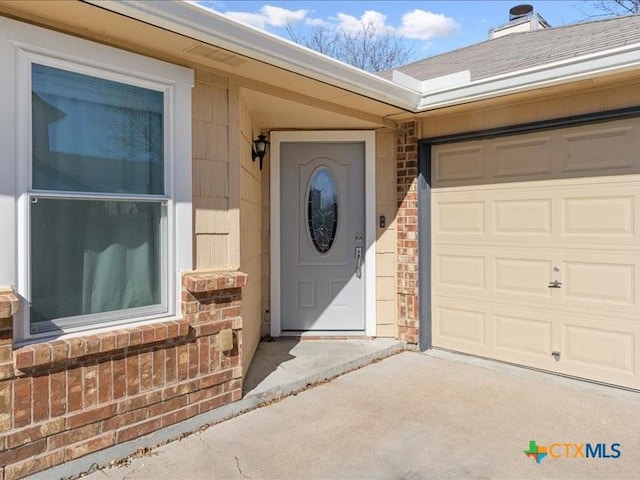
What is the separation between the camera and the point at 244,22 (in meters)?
2.79

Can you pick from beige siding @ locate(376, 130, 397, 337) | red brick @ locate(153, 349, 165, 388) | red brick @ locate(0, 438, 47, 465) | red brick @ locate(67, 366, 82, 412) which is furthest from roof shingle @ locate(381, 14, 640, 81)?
red brick @ locate(0, 438, 47, 465)

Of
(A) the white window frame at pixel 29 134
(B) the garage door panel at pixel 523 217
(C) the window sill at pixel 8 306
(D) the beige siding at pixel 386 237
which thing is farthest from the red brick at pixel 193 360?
(B) the garage door panel at pixel 523 217

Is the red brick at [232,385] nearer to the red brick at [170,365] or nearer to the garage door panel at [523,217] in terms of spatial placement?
the red brick at [170,365]

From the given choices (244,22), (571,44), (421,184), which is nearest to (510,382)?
(421,184)

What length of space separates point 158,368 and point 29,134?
1.52 m

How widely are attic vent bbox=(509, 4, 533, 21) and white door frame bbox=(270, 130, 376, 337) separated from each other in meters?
4.01

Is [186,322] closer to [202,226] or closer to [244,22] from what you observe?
[202,226]

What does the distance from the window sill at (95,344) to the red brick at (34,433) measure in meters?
0.31

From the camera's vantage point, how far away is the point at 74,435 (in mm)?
2488

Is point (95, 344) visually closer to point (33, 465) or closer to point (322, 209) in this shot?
point (33, 465)

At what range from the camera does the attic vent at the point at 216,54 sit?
2852 mm

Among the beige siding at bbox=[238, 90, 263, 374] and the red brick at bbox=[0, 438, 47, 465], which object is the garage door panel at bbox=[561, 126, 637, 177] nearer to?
the beige siding at bbox=[238, 90, 263, 374]

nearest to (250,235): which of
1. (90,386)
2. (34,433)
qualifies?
(90,386)

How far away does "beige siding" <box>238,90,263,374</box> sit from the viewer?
12.3 feet
